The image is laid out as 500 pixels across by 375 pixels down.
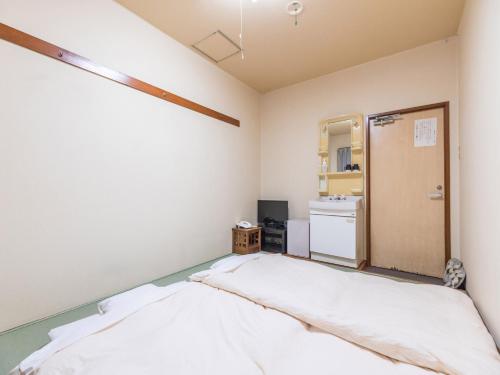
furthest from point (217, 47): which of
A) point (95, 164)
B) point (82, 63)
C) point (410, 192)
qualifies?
point (410, 192)

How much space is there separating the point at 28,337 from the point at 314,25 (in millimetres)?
3610

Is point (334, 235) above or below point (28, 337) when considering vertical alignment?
above

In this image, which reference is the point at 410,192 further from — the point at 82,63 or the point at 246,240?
the point at 82,63

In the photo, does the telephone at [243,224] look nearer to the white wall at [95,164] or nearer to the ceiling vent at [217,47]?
the white wall at [95,164]

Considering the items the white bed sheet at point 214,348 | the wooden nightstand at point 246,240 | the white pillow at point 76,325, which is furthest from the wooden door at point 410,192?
the white pillow at point 76,325

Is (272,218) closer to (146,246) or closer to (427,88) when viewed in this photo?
(146,246)

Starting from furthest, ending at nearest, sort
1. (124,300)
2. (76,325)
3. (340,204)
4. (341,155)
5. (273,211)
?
(273,211) < (341,155) < (340,204) < (124,300) < (76,325)

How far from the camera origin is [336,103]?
3.52 m

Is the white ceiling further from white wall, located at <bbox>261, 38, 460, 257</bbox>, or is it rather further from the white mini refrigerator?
the white mini refrigerator

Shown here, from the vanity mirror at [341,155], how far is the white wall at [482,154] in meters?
1.14

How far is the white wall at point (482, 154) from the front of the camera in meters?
1.33

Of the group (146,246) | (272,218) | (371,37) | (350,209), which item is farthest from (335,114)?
(146,246)

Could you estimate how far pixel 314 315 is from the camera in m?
1.07

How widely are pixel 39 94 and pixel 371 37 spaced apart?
130 inches
